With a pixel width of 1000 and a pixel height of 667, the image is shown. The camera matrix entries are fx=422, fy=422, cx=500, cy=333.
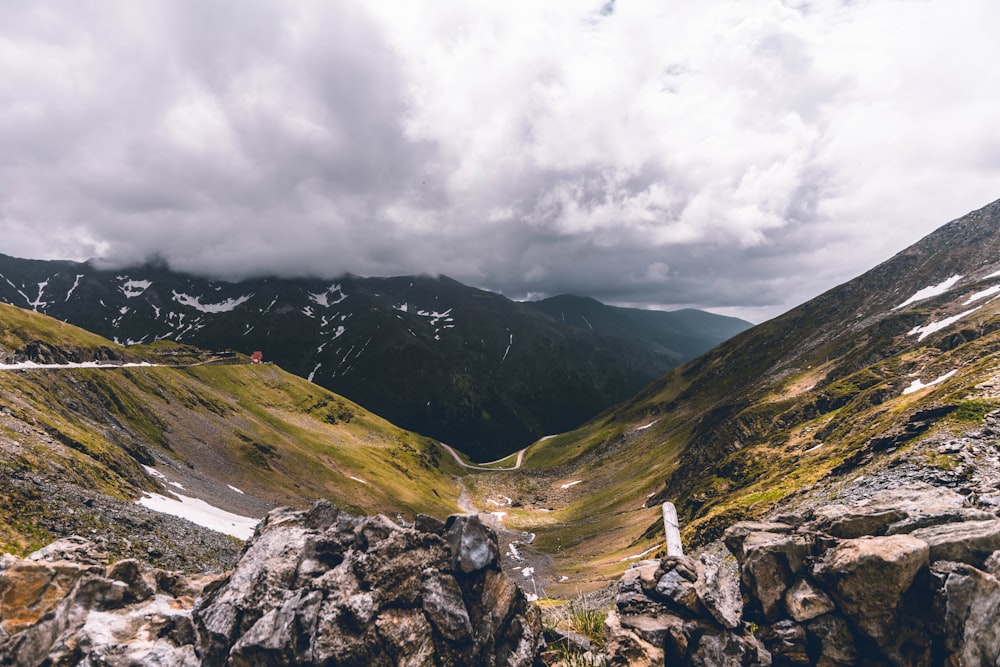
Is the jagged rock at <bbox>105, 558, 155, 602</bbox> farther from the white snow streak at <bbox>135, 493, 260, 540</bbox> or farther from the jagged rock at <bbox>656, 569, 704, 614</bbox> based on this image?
the white snow streak at <bbox>135, 493, 260, 540</bbox>

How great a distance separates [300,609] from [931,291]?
664ft

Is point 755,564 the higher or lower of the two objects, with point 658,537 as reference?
higher

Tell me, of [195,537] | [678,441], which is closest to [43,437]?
[195,537]

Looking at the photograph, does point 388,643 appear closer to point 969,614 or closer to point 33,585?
point 33,585

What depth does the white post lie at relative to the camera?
5505cm

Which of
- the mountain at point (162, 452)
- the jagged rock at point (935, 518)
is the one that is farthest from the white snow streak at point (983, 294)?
the mountain at point (162, 452)

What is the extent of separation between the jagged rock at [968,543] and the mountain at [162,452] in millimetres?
52017

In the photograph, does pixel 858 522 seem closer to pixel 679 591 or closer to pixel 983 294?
pixel 679 591

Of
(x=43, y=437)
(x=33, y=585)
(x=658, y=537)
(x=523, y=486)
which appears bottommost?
(x=523, y=486)


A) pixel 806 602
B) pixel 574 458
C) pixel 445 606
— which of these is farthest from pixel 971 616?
pixel 574 458

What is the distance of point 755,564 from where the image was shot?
18.8 metres

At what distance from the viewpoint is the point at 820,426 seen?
71.9 m

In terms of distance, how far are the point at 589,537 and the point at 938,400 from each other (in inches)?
2828

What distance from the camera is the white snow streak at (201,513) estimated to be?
54625mm
